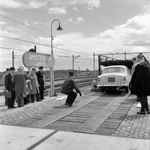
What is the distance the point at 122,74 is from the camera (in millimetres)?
11805

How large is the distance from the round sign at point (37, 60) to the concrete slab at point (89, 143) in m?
5.54

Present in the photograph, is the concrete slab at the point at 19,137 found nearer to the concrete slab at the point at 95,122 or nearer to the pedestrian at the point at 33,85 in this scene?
the concrete slab at the point at 95,122

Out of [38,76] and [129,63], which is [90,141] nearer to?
[38,76]

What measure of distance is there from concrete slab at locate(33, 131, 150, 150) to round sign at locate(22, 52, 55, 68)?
554cm

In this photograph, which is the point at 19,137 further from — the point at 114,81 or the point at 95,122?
the point at 114,81

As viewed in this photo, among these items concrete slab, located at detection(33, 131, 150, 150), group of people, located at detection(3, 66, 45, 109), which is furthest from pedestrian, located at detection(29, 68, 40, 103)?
concrete slab, located at detection(33, 131, 150, 150)

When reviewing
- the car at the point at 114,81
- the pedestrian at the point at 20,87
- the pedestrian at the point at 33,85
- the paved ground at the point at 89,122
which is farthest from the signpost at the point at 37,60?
the car at the point at 114,81

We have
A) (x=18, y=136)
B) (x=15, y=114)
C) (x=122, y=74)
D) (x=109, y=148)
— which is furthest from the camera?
(x=122, y=74)

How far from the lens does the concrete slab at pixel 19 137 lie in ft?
12.5

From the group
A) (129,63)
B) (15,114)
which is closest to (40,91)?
(15,114)

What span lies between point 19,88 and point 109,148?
17.4 feet

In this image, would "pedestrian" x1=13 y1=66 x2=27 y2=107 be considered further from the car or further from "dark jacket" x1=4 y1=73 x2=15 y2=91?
the car

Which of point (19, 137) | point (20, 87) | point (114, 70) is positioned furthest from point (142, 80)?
point (114, 70)

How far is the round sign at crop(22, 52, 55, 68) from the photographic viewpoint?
30.0ft
